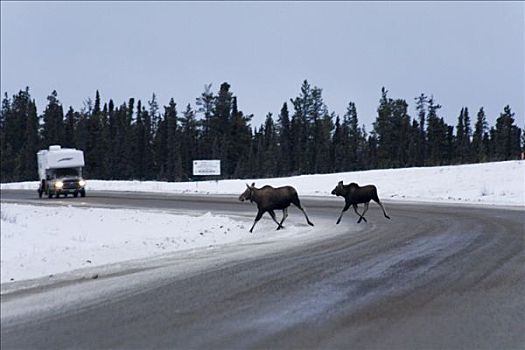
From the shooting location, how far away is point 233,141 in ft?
354

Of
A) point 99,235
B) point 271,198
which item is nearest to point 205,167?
point 271,198

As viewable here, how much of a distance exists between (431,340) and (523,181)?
3945cm

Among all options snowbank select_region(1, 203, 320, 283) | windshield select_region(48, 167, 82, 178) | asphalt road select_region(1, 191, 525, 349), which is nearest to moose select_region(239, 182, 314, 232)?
snowbank select_region(1, 203, 320, 283)

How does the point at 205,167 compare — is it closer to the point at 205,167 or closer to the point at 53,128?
the point at 205,167

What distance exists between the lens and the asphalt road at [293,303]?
7.88m

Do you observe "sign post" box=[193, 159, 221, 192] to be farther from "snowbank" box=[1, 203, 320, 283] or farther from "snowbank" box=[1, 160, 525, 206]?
"snowbank" box=[1, 203, 320, 283]

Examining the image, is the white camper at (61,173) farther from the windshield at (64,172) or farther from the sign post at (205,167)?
the sign post at (205,167)

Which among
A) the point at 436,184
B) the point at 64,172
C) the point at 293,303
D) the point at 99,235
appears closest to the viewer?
the point at 293,303

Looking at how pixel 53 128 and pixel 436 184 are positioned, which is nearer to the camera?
pixel 436 184

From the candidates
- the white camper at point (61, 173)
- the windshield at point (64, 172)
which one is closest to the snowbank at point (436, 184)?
the windshield at point (64, 172)

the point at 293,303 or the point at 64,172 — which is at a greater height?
the point at 64,172

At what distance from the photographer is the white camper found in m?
47.6

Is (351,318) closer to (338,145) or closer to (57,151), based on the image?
(57,151)

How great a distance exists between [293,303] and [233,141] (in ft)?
323
